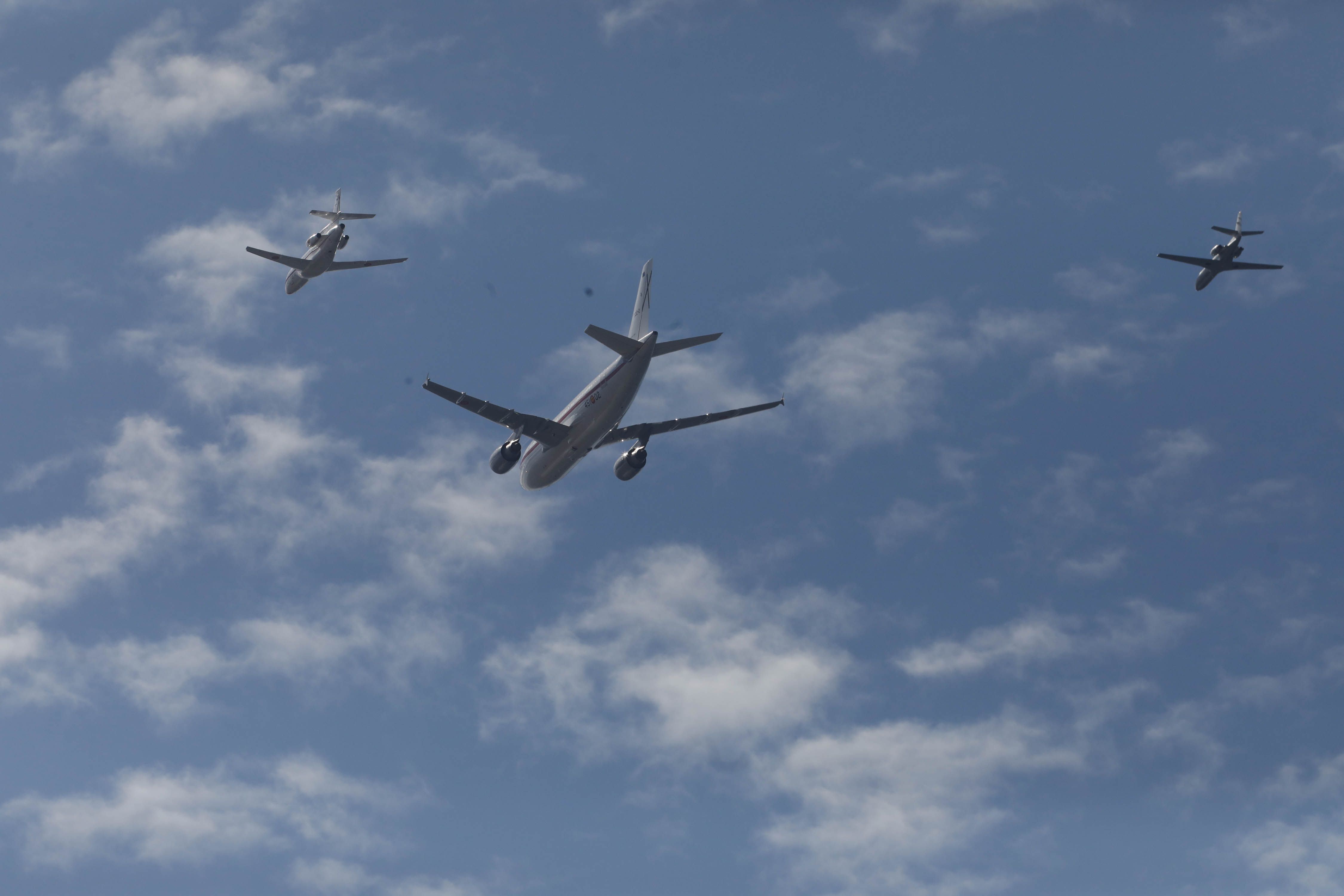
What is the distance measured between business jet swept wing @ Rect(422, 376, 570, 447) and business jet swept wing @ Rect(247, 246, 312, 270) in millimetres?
27847

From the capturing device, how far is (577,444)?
3381 inches

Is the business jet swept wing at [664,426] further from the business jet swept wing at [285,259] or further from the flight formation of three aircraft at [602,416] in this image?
the business jet swept wing at [285,259]

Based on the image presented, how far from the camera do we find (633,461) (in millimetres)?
91000

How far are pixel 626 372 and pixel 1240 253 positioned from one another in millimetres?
55451

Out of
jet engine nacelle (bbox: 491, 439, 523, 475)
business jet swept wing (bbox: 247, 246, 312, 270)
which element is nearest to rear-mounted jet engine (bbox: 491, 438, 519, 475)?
jet engine nacelle (bbox: 491, 439, 523, 475)

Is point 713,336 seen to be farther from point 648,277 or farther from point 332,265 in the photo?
point 332,265

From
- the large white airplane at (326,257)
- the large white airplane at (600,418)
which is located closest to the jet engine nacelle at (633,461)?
the large white airplane at (600,418)

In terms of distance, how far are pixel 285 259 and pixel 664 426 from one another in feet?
120

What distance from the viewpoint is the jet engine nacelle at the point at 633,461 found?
91.0 metres

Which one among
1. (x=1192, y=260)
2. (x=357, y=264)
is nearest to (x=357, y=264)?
(x=357, y=264)

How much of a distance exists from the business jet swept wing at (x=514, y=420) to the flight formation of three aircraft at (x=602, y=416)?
6 cm

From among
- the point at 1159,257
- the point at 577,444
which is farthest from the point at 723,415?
the point at 1159,257

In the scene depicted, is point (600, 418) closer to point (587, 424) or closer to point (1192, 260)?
point (587, 424)

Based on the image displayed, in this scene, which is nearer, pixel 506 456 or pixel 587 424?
pixel 587 424
